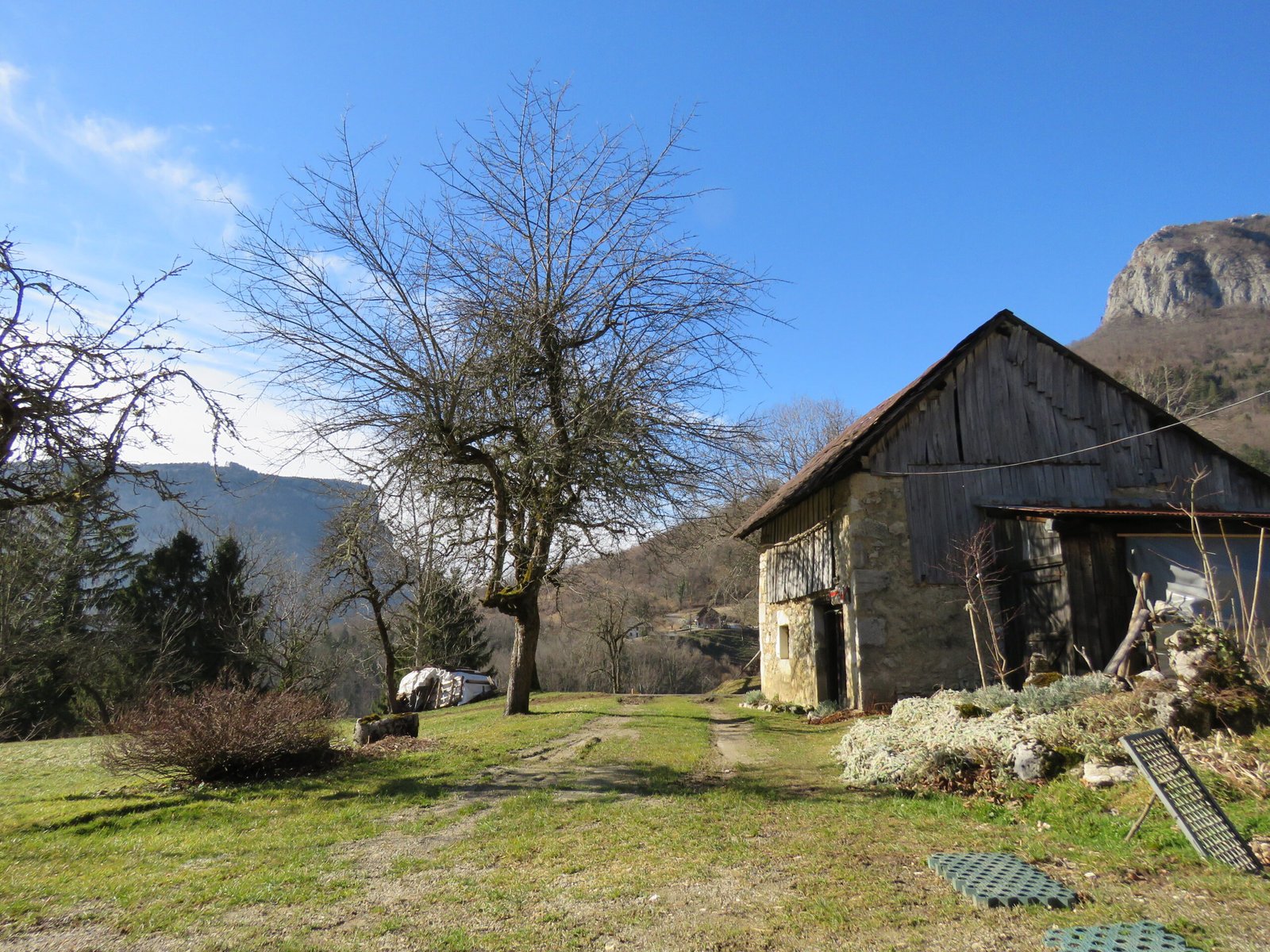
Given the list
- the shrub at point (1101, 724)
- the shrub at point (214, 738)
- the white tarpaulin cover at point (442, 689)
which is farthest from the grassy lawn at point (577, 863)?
the white tarpaulin cover at point (442, 689)

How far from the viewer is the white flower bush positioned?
24.8 feet

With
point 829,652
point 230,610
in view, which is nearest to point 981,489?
point 829,652

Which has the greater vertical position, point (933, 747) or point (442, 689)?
point (933, 747)

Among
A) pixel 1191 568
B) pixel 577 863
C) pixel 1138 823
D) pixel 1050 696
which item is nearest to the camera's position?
pixel 1138 823

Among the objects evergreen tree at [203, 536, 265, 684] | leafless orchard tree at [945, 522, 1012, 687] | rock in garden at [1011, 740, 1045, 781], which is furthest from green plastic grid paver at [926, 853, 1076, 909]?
evergreen tree at [203, 536, 265, 684]

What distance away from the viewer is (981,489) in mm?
14531

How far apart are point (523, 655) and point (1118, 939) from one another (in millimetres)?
13410

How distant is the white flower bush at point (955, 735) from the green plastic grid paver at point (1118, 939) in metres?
3.59

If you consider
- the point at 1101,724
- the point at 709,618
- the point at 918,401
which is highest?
the point at 918,401

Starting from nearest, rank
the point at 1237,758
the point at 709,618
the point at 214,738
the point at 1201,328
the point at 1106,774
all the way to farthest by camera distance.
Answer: the point at 1237,758, the point at 1106,774, the point at 214,738, the point at 709,618, the point at 1201,328

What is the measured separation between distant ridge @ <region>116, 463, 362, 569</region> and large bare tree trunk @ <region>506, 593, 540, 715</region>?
4.33 m

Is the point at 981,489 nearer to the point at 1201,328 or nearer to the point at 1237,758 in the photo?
the point at 1237,758

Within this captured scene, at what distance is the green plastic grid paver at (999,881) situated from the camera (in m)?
4.27

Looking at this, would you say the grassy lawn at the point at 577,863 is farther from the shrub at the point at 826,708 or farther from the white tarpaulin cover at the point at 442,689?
the white tarpaulin cover at the point at 442,689
